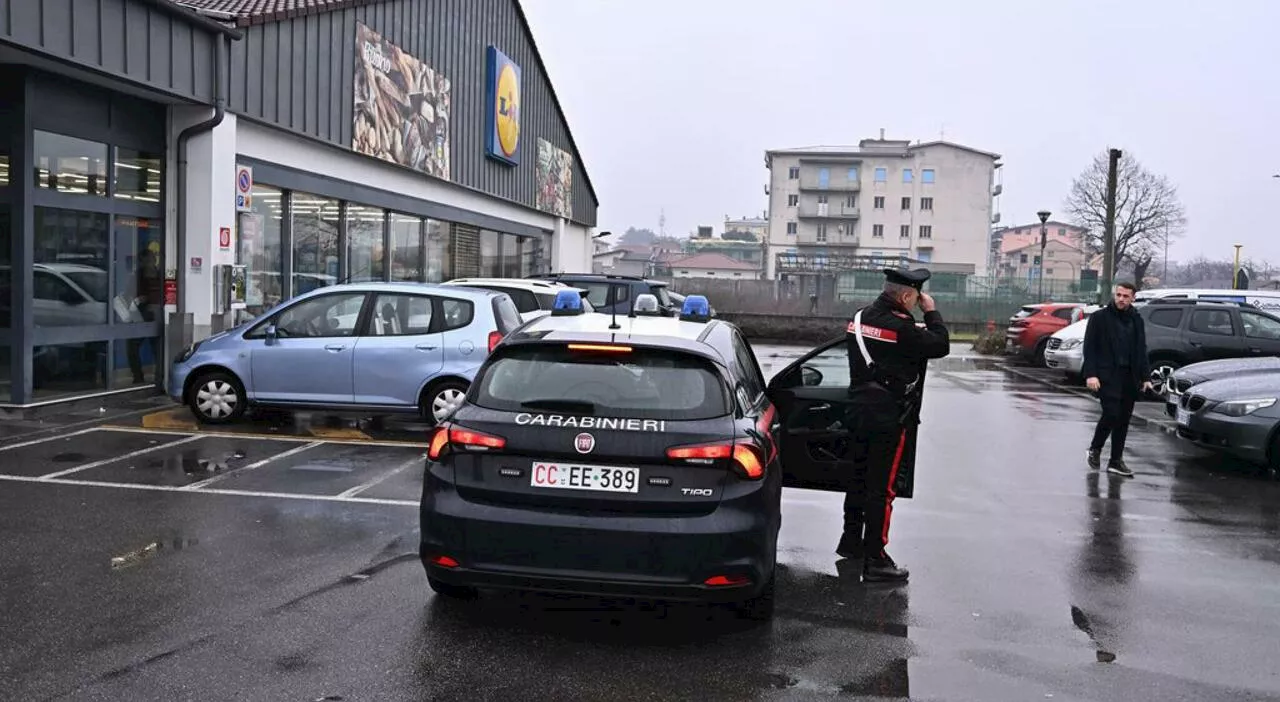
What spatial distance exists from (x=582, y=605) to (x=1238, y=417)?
7.44 metres

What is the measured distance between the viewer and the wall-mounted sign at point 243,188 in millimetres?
Answer: 14344

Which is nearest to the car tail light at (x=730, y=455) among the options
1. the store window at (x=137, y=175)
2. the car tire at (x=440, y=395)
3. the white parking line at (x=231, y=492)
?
the white parking line at (x=231, y=492)

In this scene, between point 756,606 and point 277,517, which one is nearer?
point 756,606

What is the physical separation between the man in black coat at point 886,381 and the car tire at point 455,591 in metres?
2.30

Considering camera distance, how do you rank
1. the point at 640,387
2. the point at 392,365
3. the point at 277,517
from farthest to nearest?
the point at 392,365 → the point at 277,517 → the point at 640,387

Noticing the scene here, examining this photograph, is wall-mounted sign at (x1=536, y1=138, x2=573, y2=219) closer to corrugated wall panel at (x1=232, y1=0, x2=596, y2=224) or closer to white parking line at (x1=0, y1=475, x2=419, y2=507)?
corrugated wall panel at (x1=232, y1=0, x2=596, y2=224)

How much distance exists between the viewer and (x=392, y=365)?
10906mm

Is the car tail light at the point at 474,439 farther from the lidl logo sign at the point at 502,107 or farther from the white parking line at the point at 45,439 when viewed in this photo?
the lidl logo sign at the point at 502,107

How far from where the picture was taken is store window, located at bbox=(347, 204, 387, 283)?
62.7ft

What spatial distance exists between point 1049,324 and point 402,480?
18.5 meters

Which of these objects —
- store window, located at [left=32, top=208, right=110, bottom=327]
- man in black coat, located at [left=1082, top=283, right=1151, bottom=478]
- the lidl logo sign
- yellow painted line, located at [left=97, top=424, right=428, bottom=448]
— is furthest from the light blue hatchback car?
the lidl logo sign

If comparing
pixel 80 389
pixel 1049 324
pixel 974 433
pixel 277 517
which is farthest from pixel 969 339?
pixel 277 517

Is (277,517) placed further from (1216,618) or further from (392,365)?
(1216,618)

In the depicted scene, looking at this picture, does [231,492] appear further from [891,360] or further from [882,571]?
[891,360]
